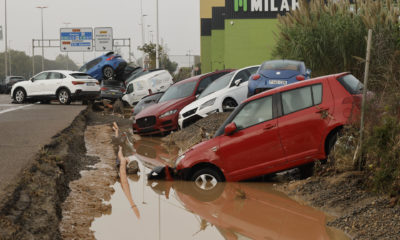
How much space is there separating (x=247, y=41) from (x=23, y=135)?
32.5 m

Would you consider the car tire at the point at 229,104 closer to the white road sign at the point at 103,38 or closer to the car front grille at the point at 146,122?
the car front grille at the point at 146,122

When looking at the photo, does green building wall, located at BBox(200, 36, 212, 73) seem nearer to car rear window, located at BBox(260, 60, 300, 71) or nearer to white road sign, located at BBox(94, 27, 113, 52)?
white road sign, located at BBox(94, 27, 113, 52)

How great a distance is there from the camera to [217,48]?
6006 centimetres

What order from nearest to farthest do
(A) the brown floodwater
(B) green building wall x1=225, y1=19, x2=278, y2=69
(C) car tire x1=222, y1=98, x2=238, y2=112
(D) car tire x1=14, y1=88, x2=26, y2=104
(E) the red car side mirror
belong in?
(A) the brown floodwater → (E) the red car side mirror → (C) car tire x1=222, y1=98, x2=238, y2=112 → (D) car tire x1=14, y1=88, x2=26, y2=104 → (B) green building wall x1=225, y1=19, x2=278, y2=69

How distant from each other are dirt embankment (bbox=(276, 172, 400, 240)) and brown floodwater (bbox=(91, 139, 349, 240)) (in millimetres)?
148

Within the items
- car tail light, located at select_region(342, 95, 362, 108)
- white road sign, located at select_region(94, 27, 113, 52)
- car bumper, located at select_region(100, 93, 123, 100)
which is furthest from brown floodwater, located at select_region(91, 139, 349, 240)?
white road sign, located at select_region(94, 27, 113, 52)

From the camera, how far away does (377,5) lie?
1842cm

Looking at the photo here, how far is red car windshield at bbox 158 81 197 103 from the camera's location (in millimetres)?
19805

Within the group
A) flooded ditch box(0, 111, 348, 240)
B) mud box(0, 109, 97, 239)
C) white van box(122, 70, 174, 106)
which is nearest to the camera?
mud box(0, 109, 97, 239)

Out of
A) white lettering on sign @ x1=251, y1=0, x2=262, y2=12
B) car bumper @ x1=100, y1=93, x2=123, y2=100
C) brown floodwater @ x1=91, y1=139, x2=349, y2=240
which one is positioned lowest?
brown floodwater @ x1=91, y1=139, x2=349, y2=240

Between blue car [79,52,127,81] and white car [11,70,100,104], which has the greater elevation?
blue car [79,52,127,81]

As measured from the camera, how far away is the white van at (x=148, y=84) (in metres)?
29.2

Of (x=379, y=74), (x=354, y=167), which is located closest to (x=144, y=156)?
(x=379, y=74)

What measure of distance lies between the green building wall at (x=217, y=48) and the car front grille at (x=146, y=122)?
1467 inches
